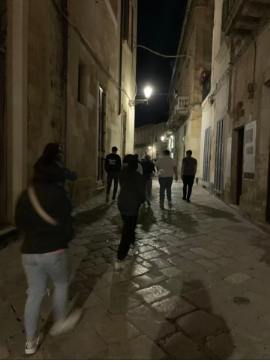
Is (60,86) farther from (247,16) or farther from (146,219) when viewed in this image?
(247,16)

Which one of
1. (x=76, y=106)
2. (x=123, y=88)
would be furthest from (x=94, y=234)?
(x=123, y=88)

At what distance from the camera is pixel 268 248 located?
5051 millimetres

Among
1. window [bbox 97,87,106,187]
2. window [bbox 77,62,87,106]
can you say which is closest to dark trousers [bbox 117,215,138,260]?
window [bbox 77,62,87,106]

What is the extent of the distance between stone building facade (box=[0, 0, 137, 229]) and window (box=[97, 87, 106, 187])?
38mm

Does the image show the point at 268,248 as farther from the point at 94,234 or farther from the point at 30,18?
the point at 30,18

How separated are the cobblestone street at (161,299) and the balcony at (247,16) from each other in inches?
192

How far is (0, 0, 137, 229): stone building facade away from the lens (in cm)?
529

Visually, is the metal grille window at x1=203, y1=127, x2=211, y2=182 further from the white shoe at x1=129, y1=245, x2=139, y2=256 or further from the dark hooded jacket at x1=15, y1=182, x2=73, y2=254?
the dark hooded jacket at x1=15, y1=182, x2=73, y2=254

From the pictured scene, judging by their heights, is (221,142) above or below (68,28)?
below

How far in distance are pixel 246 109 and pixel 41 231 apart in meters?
6.93

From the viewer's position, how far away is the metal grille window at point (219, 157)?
34.4ft

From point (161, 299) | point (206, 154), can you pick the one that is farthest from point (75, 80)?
point (206, 154)

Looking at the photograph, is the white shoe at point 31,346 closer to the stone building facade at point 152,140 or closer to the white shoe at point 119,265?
the white shoe at point 119,265

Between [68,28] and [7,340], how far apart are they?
7.49 m
